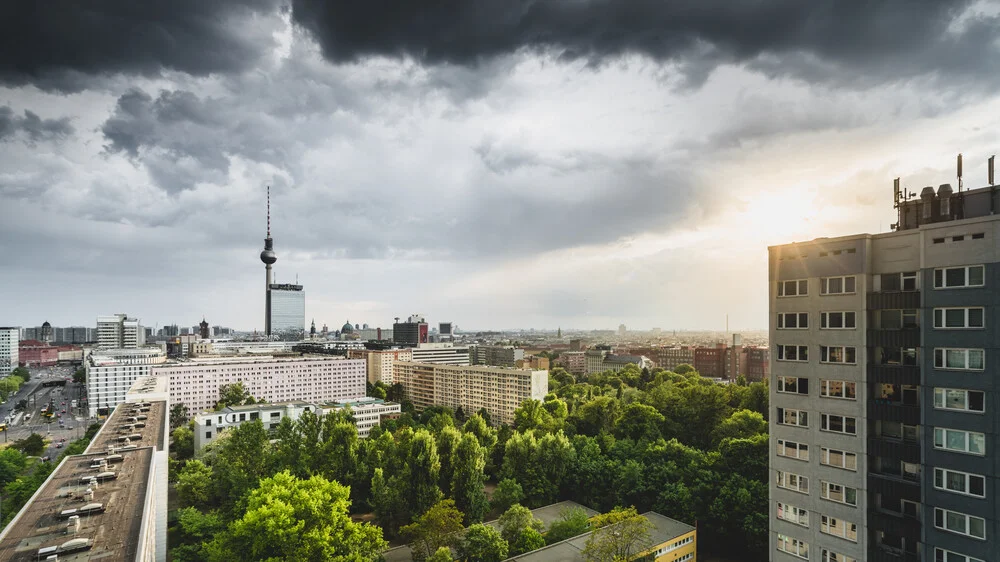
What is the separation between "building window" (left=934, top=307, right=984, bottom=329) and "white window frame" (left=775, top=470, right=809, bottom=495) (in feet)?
23.6

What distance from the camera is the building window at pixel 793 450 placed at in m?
19.0

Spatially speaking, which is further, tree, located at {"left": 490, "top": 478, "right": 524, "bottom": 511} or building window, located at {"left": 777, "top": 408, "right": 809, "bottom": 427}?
tree, located at {"left": 490, "top": 478, "right": 524, "bottom": 511}

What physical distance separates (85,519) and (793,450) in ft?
104

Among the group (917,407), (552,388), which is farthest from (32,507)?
(552,388)

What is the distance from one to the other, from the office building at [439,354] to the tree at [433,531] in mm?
110687

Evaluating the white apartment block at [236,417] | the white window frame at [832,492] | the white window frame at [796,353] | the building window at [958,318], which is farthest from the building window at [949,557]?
the white apartment block at [236,417]

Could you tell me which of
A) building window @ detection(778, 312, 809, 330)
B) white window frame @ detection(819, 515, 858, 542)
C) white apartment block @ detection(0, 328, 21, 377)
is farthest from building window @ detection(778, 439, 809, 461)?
white apartment block @ detection(0, 328, 21, 377)

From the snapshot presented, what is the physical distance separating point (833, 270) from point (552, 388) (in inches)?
4004

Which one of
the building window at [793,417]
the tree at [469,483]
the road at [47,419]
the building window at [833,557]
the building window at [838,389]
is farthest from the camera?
the road at [47,419]

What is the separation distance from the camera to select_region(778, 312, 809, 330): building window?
19.5 meters

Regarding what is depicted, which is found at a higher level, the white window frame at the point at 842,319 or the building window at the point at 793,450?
the white window frame at the point at 842,319

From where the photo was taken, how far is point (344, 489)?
29.7 meters

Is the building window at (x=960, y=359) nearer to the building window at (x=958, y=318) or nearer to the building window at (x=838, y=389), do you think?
the building window at (x=958, y=318)

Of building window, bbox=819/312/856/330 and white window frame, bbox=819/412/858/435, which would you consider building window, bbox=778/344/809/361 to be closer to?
building window, bbox=819/312/856/330
